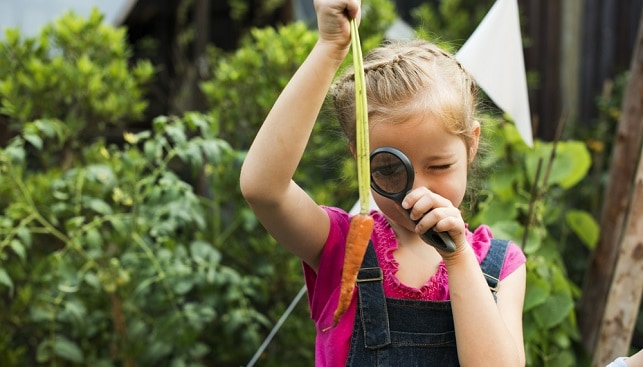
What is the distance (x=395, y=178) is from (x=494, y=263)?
0.31 metres

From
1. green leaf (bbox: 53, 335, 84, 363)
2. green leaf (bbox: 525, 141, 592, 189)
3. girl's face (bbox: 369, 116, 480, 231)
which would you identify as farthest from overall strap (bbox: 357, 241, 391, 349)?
green leaf (bbox: 53, 335, 84, 363)

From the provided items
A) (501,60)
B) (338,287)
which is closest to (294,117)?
(338,287)

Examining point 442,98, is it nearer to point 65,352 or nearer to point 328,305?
Result: point 328,305

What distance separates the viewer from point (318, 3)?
1235 mm

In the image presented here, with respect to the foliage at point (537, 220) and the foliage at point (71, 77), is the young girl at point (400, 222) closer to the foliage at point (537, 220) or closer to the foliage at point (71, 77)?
the foliage at point (537, 220)

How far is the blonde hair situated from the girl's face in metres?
0.01

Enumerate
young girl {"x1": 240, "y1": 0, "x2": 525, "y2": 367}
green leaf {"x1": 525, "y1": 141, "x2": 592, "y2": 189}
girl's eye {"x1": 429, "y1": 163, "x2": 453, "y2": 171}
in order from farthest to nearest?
green leaf {"x1": 525, "y1": 141, "x2": 592, "y2": 189} → girl's eye {"x1": 429, "y1": 163, "x2": 453, "y2": 171} → young girl {"x1": 240, "y1": 0, "x2": 525, "y2": 367}

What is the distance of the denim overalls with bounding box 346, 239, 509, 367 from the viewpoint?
143cm

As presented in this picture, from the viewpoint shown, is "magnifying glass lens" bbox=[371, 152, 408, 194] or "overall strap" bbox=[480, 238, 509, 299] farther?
"overall strap" bbox=[480, 238, 509, 299]

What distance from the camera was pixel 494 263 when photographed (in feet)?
4.98

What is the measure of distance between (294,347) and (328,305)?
1545mm

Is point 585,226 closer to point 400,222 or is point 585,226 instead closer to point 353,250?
point 400,222

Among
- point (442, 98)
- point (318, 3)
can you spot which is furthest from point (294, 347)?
point (318, 3)

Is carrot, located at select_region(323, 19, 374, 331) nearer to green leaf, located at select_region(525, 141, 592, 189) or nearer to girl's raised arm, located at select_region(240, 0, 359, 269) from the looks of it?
girl's raised arm, located at select_region(240, 0, 359, 269)
